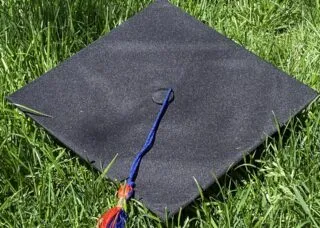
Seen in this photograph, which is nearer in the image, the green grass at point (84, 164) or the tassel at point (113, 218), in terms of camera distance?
the tassel at point (113, 218)

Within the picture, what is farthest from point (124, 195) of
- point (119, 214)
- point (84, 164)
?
point (84, 164)

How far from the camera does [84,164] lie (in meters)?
2.19

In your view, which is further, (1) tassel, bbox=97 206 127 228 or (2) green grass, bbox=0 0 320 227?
(2) green grass, bbox=0 0 320 227

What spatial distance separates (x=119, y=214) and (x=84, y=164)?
273mm

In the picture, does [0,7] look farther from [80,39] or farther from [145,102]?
[145,102]

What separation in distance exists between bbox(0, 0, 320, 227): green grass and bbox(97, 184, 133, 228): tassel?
0.05 metres

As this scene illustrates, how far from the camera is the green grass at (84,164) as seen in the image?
6.70ft

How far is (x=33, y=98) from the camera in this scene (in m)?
2.22

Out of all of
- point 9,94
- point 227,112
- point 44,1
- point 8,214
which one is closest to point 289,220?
point 227,112

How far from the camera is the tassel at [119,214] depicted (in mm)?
1946

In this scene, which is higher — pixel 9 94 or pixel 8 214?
pixel 9 94

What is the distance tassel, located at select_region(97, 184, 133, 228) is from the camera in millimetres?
1946

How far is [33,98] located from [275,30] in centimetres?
100

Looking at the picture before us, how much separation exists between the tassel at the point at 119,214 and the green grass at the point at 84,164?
0.05 metres
